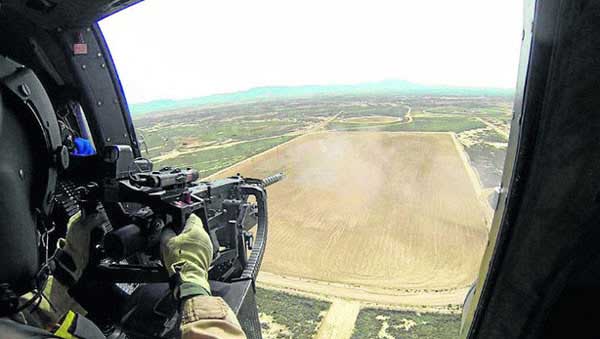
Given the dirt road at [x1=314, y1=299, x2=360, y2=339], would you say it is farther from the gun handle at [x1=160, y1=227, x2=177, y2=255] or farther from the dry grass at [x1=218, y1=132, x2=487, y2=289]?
the gun handle at [x1=160, y1=227, x2=177, y2=255]

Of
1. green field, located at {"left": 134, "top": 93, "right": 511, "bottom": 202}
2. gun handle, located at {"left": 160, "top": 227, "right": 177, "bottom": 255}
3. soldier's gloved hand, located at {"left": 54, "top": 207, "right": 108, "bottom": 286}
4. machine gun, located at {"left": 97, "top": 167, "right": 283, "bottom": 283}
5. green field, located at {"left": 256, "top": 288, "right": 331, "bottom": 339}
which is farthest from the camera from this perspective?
green field, located at {"left": 134, "top": 93, "right": 511, "bottom": 202}

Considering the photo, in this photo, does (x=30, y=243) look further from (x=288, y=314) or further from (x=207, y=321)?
(x=288, y=314)

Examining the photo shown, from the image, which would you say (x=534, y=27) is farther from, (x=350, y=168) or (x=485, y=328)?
(x=350, y=168)

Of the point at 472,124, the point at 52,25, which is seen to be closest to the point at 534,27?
the point at 52,25

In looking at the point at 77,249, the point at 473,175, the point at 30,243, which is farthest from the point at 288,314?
the point at 473,175

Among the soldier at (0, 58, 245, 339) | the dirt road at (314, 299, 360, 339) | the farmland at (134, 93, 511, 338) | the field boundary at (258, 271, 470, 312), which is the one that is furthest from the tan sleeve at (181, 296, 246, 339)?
the field boundary at (258, 271, 470, 312)
